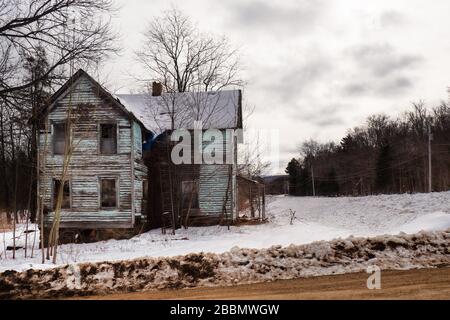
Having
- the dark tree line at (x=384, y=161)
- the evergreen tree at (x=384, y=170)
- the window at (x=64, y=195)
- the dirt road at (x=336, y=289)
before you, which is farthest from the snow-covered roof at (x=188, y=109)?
the evergreen tree at (x=384, y=170)

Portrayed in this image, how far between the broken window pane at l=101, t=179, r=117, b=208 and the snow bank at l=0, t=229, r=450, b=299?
12.2 m

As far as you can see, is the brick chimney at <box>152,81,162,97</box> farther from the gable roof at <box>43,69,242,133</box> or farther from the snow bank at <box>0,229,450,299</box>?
the snow bank at <box>0,229,450,299</box>

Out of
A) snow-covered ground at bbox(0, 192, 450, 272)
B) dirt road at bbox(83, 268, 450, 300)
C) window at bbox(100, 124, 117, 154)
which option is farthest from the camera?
window at bbox(100, 124, 117, 154)

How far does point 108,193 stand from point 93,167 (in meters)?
1.48

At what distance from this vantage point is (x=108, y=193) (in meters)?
20.8

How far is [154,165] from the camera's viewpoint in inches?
950

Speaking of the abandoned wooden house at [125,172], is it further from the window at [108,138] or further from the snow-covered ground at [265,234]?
the snow-covered ground at [265,234]

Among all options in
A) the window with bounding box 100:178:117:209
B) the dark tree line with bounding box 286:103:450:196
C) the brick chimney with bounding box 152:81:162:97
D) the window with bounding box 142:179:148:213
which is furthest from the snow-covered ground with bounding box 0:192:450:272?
the dark tree line with bounding box 286:103:450:196

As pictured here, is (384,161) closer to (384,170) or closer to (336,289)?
(384,170)

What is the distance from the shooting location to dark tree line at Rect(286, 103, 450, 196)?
66.9 metres

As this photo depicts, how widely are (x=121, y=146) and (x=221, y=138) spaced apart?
19.0 ft
